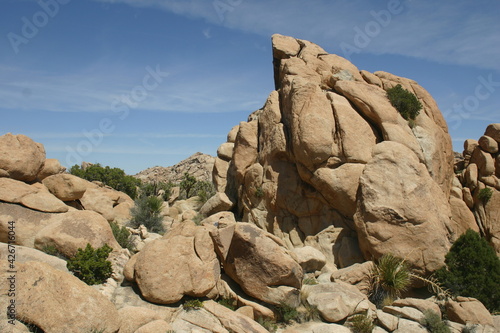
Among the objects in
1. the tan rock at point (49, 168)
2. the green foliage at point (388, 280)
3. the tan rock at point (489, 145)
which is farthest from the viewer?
the tan rock at point (489, 145)

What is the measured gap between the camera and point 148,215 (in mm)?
23281

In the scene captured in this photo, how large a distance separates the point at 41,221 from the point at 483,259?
721 inches

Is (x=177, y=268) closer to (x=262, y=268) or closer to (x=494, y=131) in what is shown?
(x=262, y=268)

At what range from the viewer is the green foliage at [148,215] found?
899 inches

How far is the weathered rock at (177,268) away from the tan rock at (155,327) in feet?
5.56

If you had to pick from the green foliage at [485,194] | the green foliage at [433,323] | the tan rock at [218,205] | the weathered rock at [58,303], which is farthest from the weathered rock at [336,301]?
the green foliage at [485,194]

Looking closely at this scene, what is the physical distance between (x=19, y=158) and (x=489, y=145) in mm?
27141

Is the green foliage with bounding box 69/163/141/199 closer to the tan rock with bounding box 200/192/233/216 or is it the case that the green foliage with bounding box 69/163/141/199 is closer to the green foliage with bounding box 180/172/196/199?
the green foliage with bounding box 180/172/196/199

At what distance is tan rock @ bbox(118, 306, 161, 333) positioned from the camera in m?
10.4

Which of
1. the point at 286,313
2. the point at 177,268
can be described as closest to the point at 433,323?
the point at 286,313

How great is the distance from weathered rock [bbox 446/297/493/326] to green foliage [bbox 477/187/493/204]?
1110 centimetres

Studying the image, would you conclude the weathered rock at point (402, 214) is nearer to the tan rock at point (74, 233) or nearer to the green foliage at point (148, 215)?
the tan rock at point (74, 233)

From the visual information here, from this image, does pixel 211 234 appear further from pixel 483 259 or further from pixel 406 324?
pixel 483 259

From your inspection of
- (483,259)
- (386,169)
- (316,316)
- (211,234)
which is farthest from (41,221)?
(483,259)
